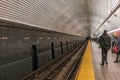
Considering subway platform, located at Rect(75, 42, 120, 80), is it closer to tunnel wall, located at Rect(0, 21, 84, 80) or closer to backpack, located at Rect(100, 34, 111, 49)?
backpack, located at Rect(100, 34, 111, 49)

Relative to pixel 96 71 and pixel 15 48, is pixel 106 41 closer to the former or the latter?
pixel 96 71

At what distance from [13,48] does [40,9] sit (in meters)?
5.09

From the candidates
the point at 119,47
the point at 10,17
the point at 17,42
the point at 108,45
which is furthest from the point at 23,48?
the point at 119,47

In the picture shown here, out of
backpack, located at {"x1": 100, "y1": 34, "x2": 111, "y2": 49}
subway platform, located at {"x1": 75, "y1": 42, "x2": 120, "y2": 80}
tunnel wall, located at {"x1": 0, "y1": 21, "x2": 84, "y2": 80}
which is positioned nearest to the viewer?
tunnel wall, located at {"x1": 0, "y1": 21, "x2": 84, "y2": 80}

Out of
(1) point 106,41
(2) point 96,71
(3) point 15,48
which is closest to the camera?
(3) point 15,48

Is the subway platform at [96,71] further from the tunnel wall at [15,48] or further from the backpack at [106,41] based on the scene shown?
the tunnel wall at [15,48]

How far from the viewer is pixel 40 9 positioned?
543 inches

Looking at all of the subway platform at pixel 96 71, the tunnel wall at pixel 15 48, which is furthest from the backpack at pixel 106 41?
the tunnel wall at pixel 15 48

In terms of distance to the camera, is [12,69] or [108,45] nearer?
[12,69]

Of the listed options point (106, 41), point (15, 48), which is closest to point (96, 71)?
point (106, 41)

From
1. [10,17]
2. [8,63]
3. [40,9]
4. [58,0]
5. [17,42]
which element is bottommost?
[8,63]

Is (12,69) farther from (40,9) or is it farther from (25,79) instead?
(40,9)

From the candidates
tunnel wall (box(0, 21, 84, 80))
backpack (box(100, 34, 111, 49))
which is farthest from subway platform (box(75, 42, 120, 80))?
tunnel wall (box(0, 21, 84, 80))

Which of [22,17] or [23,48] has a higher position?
[22,17]
